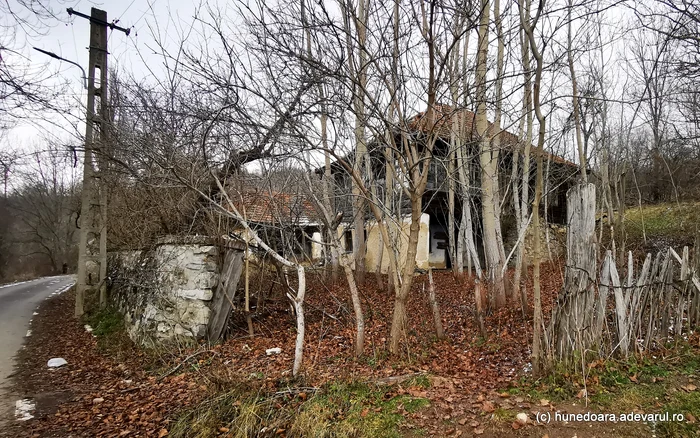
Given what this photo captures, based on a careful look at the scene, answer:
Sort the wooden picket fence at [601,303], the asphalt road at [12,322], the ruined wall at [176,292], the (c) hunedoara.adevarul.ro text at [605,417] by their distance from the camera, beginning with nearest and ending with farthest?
the (c) hunedoara.adevarul.ro text at [605,417], the wooden picket fence at [601,303], the asphalt road at [12,322], the ruined wall at [176,292]

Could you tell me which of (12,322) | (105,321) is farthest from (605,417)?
(12,322)

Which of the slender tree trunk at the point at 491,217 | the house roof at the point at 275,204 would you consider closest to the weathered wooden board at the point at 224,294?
the house roof at the point at 275,204

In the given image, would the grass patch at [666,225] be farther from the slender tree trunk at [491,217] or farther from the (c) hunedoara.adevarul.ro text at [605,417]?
the (c) hunedoara.adevarul.ro text at [605,417]

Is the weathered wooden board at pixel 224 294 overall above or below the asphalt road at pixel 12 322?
above

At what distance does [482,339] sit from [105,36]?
34.9ft

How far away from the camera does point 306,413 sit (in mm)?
3336

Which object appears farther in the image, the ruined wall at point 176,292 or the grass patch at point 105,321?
the grass patch at point 105,321

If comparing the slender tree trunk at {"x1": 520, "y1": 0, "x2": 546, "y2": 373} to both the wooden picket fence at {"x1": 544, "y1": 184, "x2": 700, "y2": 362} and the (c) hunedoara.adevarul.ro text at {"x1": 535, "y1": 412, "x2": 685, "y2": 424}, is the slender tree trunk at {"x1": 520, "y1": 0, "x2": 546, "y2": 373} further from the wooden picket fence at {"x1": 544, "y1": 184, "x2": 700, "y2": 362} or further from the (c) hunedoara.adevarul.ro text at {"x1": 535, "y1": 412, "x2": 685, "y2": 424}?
the (c) hunedoara.adevarul.ro text at {"x1": 535, "y1": 412, "x2": 685, "y2": 424}

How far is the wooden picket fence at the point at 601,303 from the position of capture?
12.4ft

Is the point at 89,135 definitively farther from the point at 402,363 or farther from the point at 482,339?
the point at 482,339

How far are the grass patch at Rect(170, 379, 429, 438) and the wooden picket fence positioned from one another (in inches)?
63.8

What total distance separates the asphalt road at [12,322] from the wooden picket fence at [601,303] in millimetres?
6093

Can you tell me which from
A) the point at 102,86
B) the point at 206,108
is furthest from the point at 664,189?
the point at 102,86

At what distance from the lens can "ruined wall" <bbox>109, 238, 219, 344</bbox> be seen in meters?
6.00
